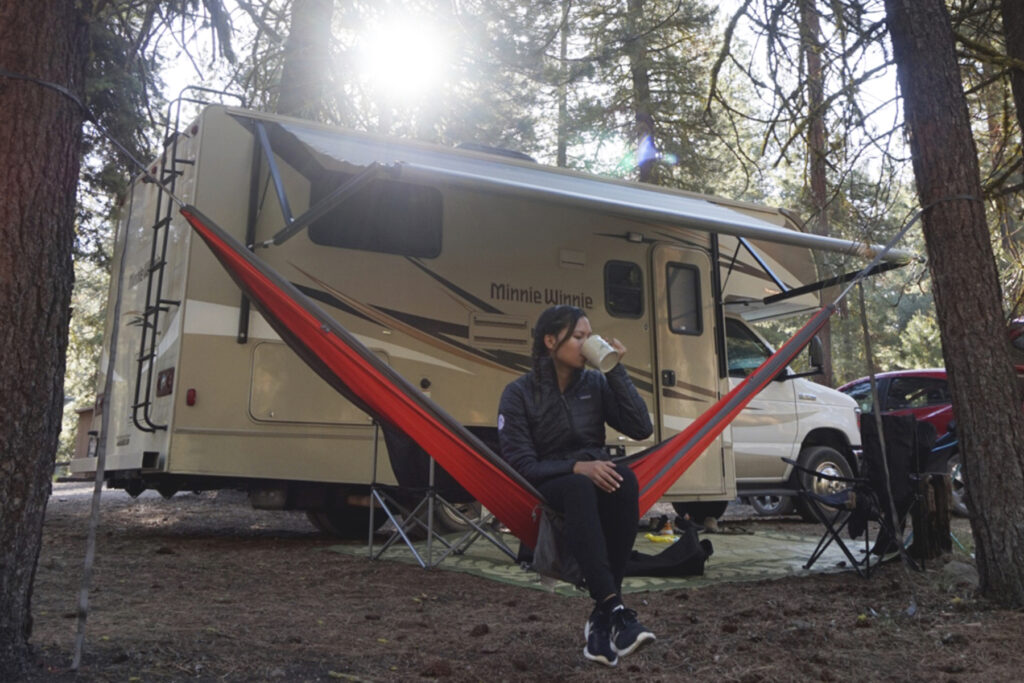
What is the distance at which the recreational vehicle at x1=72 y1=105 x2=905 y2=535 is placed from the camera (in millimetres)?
5105

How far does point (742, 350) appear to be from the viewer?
25.9 feet

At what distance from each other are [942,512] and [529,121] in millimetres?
12184

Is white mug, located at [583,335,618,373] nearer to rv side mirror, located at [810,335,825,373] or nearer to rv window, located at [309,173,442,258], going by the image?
rv window, located at [309,173,442,258]

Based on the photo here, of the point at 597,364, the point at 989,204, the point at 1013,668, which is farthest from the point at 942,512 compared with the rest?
the point at 597,364

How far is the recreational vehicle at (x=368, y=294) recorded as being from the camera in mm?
5105

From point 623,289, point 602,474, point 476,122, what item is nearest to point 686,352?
point 623,289

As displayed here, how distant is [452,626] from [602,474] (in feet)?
3.50

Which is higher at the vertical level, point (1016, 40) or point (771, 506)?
point (1016, 40)

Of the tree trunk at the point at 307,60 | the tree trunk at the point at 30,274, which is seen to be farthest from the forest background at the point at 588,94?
the tree trunk at the point at 30,274

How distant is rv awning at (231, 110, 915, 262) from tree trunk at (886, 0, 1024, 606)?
3.01 ft

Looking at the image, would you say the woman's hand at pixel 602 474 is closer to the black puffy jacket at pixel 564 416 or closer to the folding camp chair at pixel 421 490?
the black puffy jacket at pixel 564 416

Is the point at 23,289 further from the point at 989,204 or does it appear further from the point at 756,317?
the point at 756,317

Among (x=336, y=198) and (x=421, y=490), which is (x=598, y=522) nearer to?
(x=421, y=490)

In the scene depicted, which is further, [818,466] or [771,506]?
[771,506]
